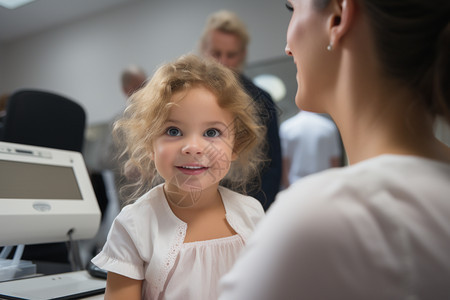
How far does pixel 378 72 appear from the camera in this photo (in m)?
0.47

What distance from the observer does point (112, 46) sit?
4.64 meters

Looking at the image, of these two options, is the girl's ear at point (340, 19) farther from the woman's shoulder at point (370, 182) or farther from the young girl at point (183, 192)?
the young girl at point (183, 192)

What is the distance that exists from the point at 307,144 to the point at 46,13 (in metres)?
3.88

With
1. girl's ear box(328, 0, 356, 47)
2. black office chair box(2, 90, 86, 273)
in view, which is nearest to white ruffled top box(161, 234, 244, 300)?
girl's ear box(328, 0, 356, 47)

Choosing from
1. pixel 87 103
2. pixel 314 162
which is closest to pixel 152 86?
pixel 314 162

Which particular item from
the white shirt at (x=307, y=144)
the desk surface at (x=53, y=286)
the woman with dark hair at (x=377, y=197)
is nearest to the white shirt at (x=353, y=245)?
the woman with dark hair at (x=377, y=197)

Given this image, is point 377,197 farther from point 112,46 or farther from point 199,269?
point 112,46

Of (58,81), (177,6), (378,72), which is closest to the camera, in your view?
(378,72)

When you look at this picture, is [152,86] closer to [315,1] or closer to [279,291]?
[315,1]

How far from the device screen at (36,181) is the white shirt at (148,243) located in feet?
0.98

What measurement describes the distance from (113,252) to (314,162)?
4.75 ft

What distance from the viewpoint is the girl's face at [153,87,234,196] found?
2.50 ft

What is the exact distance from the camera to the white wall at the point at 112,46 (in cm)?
361

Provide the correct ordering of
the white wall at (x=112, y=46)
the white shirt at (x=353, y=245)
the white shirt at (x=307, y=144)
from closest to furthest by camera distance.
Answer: the white shirt at (x=353, y=245) < the white shirt at (x=307, y=144) < the white wall at (x=112, y=46)
